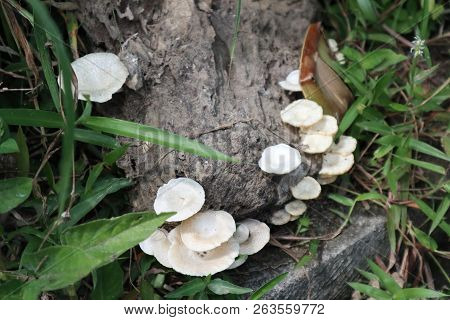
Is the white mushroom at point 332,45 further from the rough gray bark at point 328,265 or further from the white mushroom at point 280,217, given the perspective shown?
the white mushroom at point 280,217

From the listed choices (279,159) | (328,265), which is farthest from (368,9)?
(328,265)

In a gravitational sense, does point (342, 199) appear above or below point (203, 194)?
below

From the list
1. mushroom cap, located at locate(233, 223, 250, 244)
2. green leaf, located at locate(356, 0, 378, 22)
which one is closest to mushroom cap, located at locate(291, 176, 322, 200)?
mushroom cap, located at locate(233, 223, 250, 244)

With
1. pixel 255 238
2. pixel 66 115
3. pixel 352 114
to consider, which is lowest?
pixel 255 238

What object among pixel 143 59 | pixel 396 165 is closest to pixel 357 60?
pixel 396 165

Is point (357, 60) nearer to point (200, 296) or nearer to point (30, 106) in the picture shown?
point (200, 296)

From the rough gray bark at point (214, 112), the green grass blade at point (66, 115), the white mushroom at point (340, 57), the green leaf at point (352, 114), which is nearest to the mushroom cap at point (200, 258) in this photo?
the rough gray bark at point (214, 112)

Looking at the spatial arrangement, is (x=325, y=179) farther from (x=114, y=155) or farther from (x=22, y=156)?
(x=22, y=156)
